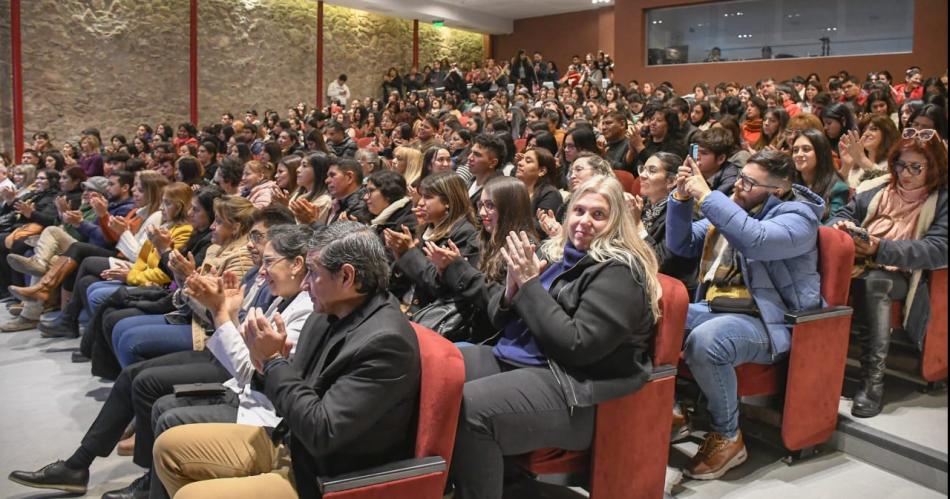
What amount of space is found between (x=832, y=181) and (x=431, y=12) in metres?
13.3

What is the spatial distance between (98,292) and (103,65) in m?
8.77

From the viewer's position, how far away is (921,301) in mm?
2869

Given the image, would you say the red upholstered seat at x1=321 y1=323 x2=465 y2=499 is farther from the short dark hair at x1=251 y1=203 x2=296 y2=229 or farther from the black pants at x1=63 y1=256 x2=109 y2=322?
the black pants at x1=63 y1=256 x2=109 y2=322

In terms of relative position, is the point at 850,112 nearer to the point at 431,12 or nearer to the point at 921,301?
the point at 921,301

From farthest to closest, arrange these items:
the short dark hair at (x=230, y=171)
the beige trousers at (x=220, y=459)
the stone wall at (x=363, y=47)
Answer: the stone wall at (x=363, y=47), the short dark hair at (x=230, y=171), the beige trousers at (x=220, y=459)

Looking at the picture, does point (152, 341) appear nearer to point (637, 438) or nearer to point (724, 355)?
point (637, 438)

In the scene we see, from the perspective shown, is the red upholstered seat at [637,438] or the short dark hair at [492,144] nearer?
the red upholstered seat at [637,438]

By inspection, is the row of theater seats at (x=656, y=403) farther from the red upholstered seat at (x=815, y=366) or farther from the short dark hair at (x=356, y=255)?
the short dark hair at (x=356, y=255)

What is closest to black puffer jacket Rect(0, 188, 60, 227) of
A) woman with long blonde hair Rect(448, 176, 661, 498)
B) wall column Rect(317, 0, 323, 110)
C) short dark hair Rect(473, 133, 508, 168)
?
short dark hair Rect(473, 133, 508, 168)

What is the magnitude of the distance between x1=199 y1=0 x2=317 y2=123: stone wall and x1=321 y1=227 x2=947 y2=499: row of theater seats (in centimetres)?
1197

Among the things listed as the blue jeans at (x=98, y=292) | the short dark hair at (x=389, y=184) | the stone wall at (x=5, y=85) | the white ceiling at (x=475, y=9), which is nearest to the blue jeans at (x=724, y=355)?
the short dark hair at (x=389, y=184)

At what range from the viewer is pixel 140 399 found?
8.41 feet

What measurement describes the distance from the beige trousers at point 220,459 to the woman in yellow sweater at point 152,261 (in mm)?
1955

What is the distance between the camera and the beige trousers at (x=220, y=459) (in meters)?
1.79
